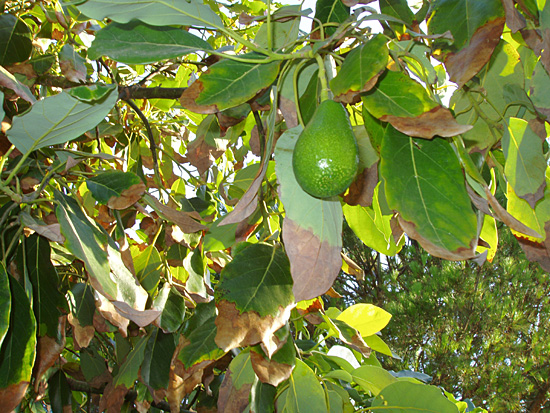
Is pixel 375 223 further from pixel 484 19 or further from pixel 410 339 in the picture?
pixel 410 339

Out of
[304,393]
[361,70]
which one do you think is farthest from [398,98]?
[304,393]

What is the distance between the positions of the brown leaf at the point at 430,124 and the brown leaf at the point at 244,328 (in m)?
0.32

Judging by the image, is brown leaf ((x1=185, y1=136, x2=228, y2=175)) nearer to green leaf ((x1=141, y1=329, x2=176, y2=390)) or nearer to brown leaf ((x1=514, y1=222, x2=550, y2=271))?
green leaf ((x1=141, y1=329, x2=176, y2=390))

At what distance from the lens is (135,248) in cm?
125

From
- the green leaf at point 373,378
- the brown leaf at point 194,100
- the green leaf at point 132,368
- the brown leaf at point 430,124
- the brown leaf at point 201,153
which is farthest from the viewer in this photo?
the brown leaf at point 201,153

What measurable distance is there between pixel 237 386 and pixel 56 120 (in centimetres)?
56

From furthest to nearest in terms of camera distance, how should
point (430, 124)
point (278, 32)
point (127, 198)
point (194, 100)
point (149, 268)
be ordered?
point (149, 268), point (127, 198), point (278, 32), point (194, 100), point (430, 124)

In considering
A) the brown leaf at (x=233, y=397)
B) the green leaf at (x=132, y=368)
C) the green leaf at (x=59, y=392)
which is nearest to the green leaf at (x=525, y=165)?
the brown leaf at (x=233, y=397)

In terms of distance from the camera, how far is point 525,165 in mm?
583

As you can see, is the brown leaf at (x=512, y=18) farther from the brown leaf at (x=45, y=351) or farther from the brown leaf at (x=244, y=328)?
the brown leaf at (x=45, y=351)

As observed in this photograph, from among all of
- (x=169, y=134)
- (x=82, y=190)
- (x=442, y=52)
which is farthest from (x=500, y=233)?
(x=442, y=52)

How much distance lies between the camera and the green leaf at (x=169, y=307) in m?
1.01

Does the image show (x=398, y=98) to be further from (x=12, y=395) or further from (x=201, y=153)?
(x=201, y=153)

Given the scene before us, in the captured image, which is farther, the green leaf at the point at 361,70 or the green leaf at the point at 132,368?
the green leaf at the point at 132,368
